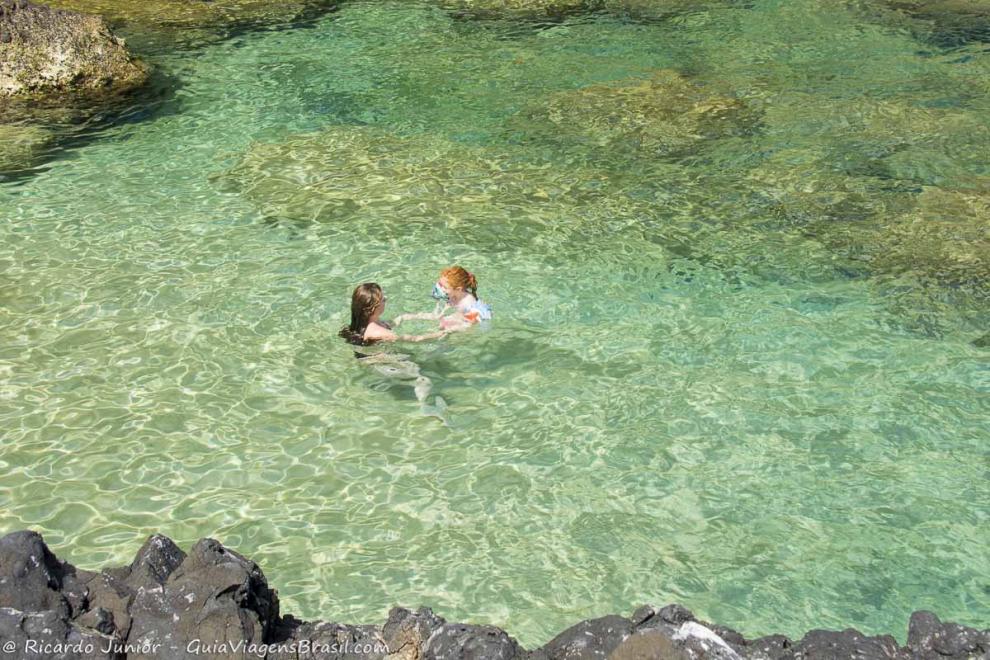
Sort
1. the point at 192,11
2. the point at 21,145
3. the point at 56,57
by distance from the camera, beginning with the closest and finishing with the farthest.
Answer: the point at 21,145, the point at 56,57, the point at 192,11

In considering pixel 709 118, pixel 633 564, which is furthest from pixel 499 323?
pixel 709 118

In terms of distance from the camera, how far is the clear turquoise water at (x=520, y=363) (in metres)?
5.44

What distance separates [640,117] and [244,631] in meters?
8.45

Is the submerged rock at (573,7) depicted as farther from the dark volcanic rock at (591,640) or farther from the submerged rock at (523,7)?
the dark volcanic rock at (591,640)

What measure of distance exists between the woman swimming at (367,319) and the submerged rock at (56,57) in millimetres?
6714

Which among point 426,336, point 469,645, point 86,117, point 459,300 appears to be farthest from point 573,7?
point 469,645

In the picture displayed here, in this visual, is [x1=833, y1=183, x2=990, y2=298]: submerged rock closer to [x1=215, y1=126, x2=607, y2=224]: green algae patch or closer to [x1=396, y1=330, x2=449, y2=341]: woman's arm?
[x1=215, y1=126, x2=607, y2=224]: green algae patch

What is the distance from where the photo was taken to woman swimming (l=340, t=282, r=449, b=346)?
685 cm

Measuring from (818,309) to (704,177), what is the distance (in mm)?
2504

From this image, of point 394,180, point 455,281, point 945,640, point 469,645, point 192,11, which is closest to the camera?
point 469,645

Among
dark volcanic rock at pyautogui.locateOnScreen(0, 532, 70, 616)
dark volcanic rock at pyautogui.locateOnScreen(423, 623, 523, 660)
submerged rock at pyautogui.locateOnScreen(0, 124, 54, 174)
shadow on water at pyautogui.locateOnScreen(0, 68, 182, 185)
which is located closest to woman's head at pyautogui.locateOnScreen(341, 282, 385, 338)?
dark volcanic rock at pyautogui.locateOnScreen(0, 532, 70, 616)

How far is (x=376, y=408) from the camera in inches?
265

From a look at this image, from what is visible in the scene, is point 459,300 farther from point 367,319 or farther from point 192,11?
point 192,11

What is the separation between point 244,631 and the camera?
3.88 metres
